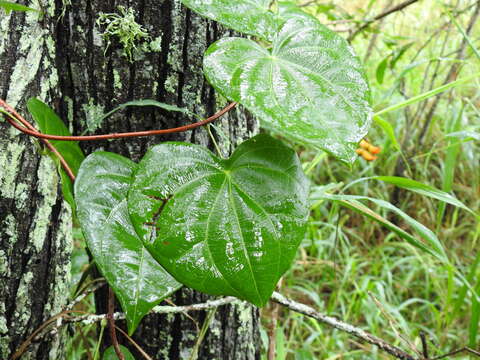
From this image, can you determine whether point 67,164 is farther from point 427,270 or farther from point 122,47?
point 427,270

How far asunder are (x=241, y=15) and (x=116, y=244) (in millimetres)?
335

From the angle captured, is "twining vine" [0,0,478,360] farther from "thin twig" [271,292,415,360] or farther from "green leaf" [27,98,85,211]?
"thin twig" [271,292,415,360]

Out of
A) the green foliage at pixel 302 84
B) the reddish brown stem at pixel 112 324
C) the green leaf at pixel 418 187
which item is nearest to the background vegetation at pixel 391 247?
the green leaf at pixel 418 187

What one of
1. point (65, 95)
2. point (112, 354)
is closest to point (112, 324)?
point (112, 354)

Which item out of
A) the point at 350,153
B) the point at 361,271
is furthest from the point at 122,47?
the point at 361,271

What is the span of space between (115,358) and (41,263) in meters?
0.23

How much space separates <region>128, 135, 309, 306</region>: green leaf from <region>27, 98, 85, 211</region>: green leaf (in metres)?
0.14

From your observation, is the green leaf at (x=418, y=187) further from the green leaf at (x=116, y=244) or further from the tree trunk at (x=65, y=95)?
the green leaf at (x=116, y=244)

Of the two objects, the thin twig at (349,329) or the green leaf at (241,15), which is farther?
the thin twig at (349,329)

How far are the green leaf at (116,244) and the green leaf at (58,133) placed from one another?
1.7 inches

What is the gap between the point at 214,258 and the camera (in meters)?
0.53

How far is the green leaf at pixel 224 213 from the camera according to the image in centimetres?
53

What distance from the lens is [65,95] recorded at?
0.80 m

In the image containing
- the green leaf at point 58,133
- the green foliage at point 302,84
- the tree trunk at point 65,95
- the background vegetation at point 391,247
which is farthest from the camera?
the background vegetation at point 391,247
